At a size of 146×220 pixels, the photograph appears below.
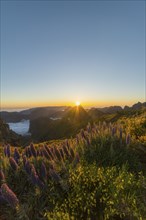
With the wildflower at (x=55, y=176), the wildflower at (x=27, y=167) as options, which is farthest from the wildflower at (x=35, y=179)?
the wildflower at (x=27, y=167)

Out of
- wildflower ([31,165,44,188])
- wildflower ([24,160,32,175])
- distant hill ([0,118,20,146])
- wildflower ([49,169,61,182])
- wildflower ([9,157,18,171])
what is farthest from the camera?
distant hill ([0,118,20,146])

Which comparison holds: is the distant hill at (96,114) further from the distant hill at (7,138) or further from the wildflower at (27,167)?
the wildflower at (27,167)

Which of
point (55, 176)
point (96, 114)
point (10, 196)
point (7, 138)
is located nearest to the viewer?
point (10, 196)

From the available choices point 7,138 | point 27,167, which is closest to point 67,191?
point 27,167

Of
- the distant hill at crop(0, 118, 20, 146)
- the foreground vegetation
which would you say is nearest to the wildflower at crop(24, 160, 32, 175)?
the foreground vegetation

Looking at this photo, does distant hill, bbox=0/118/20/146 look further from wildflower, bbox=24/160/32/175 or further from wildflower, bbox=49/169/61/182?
wildflower, bbox=49/169/61/182

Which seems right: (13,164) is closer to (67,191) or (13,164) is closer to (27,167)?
(27,167)

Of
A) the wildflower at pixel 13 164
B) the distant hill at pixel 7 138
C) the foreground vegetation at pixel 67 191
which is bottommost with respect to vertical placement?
the distant hill at pixel 7 138

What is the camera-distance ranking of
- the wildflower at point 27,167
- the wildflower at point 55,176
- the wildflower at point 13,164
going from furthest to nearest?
the wildflower at point 13,164
the wildflower at point 27,167
the wildflower at point 55,176

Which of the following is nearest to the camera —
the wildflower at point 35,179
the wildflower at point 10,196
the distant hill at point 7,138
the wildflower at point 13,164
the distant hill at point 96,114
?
the wildflower at point 10,196

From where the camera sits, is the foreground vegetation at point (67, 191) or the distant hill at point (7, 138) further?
the distant hill at point (7, 138)

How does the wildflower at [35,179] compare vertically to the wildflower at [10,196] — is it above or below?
above

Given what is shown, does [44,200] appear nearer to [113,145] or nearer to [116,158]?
[116,158]

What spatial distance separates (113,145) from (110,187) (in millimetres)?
2419
